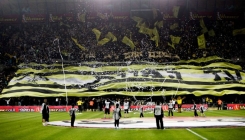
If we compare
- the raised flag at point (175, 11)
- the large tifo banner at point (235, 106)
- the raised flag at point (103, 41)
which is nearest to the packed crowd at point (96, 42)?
the raised flag at point (103, 41)

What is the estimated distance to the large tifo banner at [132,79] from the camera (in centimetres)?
4384

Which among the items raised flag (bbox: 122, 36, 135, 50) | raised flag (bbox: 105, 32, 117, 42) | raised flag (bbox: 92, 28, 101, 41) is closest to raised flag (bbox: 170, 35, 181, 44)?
raised flag (bbox: 122, 36, 135, 50)

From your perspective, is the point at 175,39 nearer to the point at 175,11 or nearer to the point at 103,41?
the point at 175,11

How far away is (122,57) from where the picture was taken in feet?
179

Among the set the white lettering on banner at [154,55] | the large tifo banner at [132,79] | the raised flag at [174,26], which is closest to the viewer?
the large tifo banner at [132,79]

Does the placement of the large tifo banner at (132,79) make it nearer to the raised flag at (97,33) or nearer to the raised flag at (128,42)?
the raised flag at (128,42)

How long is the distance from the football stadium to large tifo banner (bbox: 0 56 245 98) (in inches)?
5.6

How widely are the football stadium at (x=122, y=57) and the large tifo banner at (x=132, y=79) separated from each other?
0.47 feet

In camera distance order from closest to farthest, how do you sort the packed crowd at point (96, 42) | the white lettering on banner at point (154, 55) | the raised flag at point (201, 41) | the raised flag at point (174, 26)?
the white lettering on banner at point (154, 55), the packed crowd at point (96, 42), the raised flag at point (201, 41), the raised flag at point (174, 26)

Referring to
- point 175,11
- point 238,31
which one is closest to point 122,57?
point 175,11

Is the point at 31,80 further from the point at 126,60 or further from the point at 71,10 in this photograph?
the point at 71,10

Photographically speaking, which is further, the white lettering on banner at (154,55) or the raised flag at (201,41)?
the raised flag at (201,41)

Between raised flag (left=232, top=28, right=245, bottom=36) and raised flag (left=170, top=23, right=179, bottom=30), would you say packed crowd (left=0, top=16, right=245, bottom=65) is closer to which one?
raised flag (left=170, top=23, right=179, bottom=30)

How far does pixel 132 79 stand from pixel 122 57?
9.70 m
